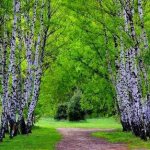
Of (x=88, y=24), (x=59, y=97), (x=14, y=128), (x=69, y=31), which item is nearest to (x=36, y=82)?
(x=14, y=128)

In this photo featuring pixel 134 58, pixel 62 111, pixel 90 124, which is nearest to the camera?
pixel 134 58

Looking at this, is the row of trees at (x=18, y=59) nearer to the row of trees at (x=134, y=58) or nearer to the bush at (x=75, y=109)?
the row of trees at (x=134, y=58)

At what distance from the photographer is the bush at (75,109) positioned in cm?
6238

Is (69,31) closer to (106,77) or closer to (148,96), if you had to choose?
(106,77)

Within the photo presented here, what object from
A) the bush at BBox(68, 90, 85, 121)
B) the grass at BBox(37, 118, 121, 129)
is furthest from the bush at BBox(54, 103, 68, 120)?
the grass at BBox(37, 118, 121, 129)

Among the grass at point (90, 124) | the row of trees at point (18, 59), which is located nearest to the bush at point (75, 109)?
the grass at point (90, 124)

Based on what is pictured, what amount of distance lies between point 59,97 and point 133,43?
5258 cm

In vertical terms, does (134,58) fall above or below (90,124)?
above

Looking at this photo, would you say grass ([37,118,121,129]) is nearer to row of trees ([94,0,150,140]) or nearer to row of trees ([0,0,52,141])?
row of trees ([0,0,52,141])

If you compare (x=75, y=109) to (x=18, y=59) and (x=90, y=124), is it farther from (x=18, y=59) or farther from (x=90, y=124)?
(x=18, y=59)

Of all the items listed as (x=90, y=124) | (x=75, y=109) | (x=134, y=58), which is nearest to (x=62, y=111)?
(x=75, y=109)

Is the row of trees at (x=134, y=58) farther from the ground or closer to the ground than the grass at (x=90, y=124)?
farther from the ground

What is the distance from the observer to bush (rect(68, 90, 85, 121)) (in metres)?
62.4

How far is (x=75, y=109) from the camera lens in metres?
63.1
